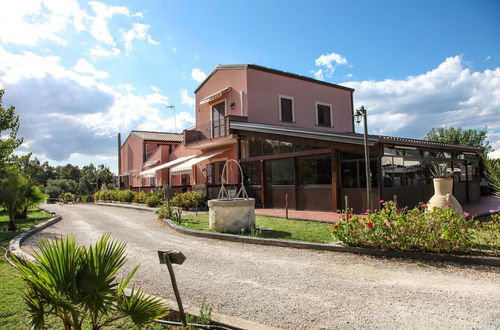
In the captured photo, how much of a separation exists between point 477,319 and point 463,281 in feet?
5.43

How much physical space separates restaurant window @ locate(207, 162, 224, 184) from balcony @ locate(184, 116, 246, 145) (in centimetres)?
194

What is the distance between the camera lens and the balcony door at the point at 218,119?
21.4 m

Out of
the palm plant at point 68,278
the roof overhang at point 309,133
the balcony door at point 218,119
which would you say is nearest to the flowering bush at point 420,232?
the roof overhang at point 309,133

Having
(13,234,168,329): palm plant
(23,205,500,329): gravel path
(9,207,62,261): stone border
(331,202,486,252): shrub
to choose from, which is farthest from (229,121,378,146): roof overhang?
(13,234,168,329): palm plant

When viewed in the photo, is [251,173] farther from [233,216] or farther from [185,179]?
[185,179]

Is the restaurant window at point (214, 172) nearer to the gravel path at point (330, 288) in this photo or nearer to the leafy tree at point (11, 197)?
the leafy tree at point (11, 197)

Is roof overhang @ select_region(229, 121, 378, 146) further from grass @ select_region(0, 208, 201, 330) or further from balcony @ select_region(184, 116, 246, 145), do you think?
grass @ select_region(0, 208, 201, 330)

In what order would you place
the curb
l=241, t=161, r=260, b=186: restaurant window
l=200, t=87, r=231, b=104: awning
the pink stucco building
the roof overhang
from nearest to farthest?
the curb < the roof overhang < the pink stucco building < l=241, t=161, r=260, b=186: restaurant window < l=200, t=87, r=231, b=104: awning

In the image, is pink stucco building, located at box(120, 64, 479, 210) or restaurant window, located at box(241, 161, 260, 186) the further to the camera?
restaurant window, located at box(241, 161, 260, 186)

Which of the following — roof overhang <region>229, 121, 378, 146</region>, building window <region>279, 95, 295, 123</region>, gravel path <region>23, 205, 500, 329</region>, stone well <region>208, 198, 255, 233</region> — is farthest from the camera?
building window <region>279, 95, 295, 123</region>

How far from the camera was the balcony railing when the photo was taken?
21439 millimetres

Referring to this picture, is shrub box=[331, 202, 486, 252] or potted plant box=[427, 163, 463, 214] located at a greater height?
potted plant box=[427, 163, 463, 214]

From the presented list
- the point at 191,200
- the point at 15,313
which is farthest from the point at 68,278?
the point at 191,200

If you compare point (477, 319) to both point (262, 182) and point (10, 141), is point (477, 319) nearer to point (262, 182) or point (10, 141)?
point (262, 182)
